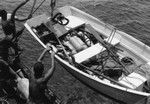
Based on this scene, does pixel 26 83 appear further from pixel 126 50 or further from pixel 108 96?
pixel 126 50

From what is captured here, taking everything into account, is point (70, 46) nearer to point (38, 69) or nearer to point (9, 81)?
point (9, 81)

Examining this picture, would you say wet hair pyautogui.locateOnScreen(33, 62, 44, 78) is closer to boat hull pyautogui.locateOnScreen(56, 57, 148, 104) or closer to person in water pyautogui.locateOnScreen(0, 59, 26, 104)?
person in water pyautogui.locateOnScreen(0, 59, 26, 104)

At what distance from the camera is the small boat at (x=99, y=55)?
1170cm

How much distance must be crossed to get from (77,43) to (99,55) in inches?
Answer: 63.6

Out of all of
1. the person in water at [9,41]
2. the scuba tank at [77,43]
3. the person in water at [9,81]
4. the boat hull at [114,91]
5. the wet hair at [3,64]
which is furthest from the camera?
the scuba tank at [77,43]

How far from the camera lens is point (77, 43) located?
14.2 meters

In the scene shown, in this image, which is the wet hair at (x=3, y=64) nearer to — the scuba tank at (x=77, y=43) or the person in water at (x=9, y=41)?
the person in water at (x=9, y=41)

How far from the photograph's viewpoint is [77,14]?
1759 centimetres

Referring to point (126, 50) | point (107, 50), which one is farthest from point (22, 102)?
point (126, 50)

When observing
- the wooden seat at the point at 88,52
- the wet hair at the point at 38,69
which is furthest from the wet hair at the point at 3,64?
the wooden seat at the point at 88,52

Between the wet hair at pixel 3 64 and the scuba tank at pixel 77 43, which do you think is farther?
the scuba tank at pixel 77 43

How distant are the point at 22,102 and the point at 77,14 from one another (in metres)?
8.85

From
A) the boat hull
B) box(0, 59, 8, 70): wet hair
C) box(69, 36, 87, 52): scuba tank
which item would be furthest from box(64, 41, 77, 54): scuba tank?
box(0, 59, 8, 70): wet hair

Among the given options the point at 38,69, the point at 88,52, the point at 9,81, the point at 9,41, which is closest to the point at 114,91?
the point at 88,52
